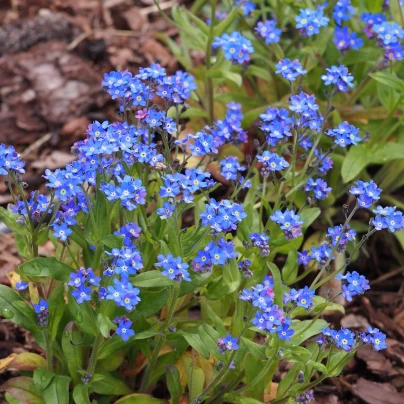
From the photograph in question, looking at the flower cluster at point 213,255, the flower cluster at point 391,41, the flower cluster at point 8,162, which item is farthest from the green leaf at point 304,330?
the flower cluster at point 391,41

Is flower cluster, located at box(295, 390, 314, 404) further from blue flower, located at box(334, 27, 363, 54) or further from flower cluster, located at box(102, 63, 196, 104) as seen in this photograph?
blue flower, located at box(334, 27, 363, 54)

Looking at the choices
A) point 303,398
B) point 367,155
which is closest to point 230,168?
point 303,398

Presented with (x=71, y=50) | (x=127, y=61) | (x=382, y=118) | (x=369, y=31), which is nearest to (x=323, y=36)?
(x=369, y=31)

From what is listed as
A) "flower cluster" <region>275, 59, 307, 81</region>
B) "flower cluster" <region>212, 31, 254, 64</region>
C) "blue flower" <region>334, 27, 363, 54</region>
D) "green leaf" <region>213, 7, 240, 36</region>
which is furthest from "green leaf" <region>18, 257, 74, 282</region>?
"blue flower" <region>334, 27, 363, 54</region>

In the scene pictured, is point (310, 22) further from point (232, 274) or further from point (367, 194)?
point (232, 274)

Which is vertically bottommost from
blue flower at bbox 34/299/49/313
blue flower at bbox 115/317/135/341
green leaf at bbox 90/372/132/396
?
green leaf at bbox 90/372/132/396
